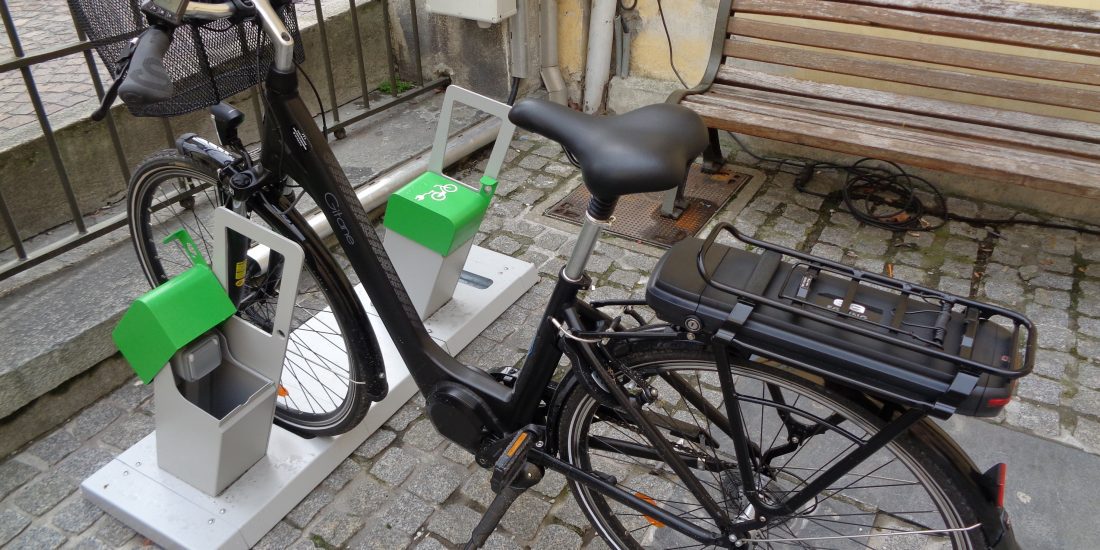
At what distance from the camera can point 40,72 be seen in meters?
4.53

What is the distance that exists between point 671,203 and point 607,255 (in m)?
0.52

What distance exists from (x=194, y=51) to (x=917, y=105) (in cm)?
334

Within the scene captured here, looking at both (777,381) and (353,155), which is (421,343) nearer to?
(777,381)

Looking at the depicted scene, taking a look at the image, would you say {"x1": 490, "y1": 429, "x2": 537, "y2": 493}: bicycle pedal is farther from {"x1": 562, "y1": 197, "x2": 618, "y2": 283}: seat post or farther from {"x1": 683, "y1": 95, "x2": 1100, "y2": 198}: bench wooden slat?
{"x1": 683, "y1": 95, "x2": 1100, "y2": 198}: bench wooden slat

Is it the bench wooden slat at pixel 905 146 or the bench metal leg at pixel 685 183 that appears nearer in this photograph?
the bench wooden slat at pixel 905 146

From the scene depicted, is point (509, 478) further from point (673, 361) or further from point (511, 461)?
point (673, 361)

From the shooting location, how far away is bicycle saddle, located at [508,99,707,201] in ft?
5.48

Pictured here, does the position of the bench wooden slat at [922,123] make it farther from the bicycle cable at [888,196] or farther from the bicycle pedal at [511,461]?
the bicycle pedal at [511,461]

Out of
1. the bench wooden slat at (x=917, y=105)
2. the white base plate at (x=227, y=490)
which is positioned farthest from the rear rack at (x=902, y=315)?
the bench wooden slat at (x=917, y=105)

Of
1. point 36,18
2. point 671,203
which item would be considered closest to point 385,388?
point 671,203

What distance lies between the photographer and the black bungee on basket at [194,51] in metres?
1.94

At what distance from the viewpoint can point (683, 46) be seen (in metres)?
4.59

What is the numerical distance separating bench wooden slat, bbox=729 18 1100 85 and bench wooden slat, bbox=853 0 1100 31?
0.53ft

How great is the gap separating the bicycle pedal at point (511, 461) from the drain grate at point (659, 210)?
1.92m
